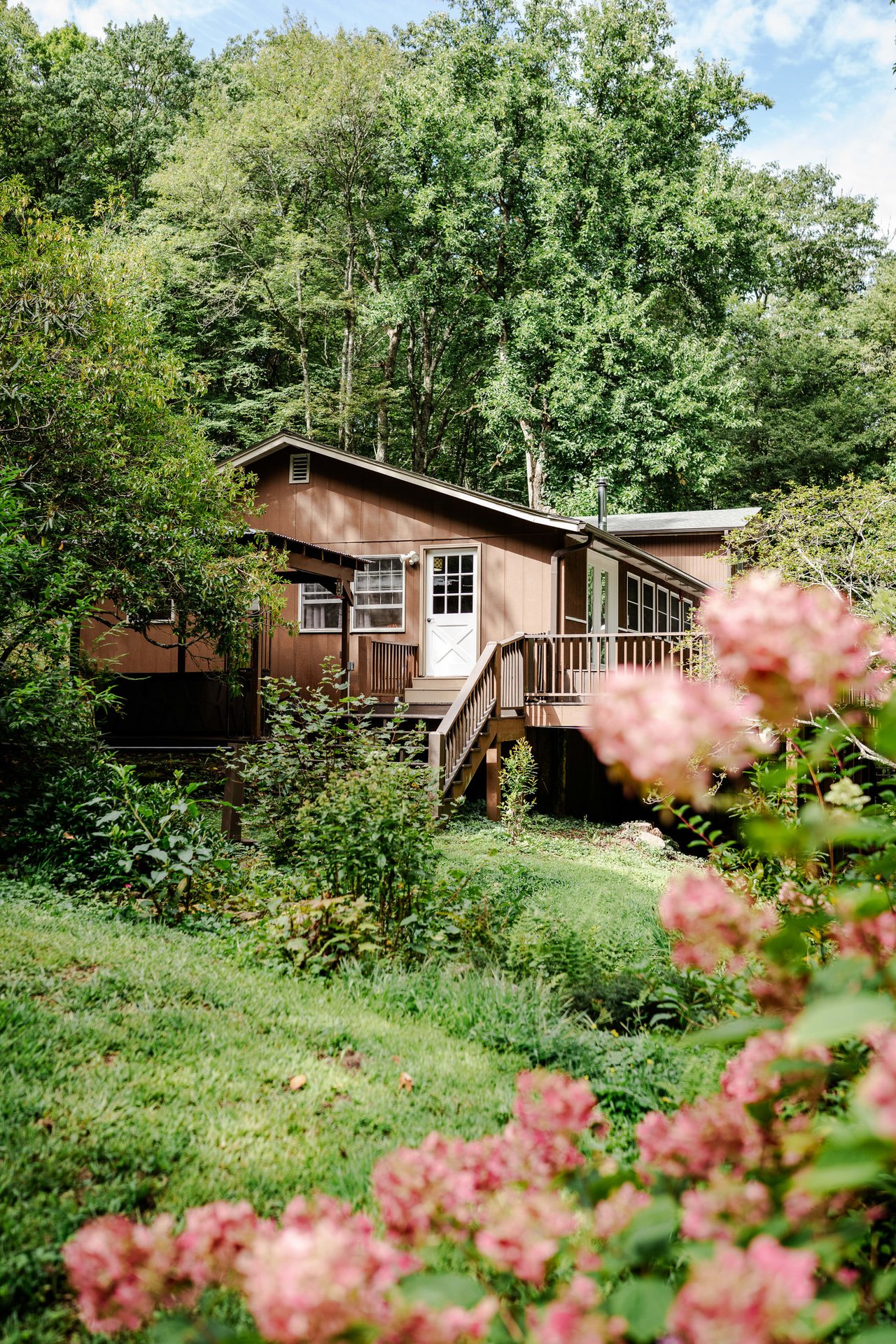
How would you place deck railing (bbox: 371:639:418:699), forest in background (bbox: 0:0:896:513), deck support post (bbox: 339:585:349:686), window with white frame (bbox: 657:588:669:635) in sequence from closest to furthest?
deck support post (bbox: 339:585:349:686) < deck railing (bbox: 371:639:418:699) < window with white frame (bbox: 657:588:669:635) < forest in background (bbox: 0:0:896:513)

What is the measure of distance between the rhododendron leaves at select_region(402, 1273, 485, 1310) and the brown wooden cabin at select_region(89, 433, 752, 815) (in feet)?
37.5

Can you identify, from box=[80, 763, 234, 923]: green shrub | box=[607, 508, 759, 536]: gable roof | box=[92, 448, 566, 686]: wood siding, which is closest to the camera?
box=[80, 763, 234, 923]: green shrub

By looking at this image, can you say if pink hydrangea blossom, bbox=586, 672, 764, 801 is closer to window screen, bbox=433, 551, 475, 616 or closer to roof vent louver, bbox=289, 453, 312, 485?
window screen, bbox=433, 551, 475, 616

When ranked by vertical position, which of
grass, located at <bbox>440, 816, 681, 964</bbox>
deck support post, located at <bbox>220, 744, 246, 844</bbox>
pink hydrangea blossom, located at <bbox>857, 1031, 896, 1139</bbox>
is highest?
pink hydrangea blossom, located at <bbox>857, 1031, 896, 1139</bbox>

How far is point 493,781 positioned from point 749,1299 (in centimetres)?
1135

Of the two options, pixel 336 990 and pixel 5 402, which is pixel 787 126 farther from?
pixel 336 990

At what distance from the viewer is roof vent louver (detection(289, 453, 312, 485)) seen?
1648 centimetres

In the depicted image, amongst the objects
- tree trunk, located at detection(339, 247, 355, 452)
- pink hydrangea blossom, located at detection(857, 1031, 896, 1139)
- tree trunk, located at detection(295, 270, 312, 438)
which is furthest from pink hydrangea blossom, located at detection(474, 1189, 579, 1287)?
tree trunk, located at detection(339, 247, 355, 452)

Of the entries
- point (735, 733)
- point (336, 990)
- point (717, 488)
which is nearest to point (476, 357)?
point (717, 488)

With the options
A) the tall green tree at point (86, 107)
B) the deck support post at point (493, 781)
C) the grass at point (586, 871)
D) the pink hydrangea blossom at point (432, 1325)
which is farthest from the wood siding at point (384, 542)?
the tall green tree at point (86, 107)

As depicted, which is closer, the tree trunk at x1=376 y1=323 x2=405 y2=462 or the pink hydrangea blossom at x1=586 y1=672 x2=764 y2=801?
the pink hydrangea blossom at x1=586 y1=672 x2=764 y2=801

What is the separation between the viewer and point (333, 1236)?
1019mm

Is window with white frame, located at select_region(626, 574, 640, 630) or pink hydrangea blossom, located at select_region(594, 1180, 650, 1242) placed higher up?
window with white frame, located at select_region(626, 574, 640, 630)

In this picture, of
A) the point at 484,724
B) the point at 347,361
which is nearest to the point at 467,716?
the point at 484,724
